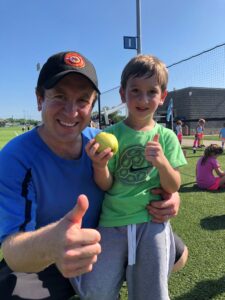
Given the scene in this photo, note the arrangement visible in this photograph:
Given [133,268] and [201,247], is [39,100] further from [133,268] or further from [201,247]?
[201,247]

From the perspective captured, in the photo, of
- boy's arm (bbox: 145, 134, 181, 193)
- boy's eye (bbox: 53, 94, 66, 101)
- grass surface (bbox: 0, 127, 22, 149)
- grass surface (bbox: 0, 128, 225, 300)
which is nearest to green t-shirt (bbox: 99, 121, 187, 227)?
boy's arm (bbox: 145, 134, 181, 193)

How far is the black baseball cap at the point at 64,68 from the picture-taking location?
216 centimetres

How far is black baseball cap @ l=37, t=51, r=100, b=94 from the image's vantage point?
2.16 meters

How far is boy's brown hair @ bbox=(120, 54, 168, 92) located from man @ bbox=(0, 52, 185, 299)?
14.2 inches

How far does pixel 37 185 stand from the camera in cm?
215

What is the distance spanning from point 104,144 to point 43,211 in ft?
2.00

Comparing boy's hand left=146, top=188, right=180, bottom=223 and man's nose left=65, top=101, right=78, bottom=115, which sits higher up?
man's nose left=65, top=101, right=78, bottom=115

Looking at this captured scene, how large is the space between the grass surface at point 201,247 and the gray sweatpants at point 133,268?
3.85 feet

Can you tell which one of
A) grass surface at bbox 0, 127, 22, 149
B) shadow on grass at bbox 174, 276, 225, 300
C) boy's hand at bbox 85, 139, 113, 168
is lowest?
grass surface at bbox 0, 127, 22, 149

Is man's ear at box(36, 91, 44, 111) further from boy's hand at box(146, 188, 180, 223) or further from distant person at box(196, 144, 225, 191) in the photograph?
distant person at box(196, 144, 225, 191)

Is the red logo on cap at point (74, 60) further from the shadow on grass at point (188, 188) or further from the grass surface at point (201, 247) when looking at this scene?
the shadow on grass at point (188, 188)

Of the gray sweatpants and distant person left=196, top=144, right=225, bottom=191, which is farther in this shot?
distant person left=196, top=144, right=225, bottom=191

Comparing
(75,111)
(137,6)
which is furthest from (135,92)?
(137,6)

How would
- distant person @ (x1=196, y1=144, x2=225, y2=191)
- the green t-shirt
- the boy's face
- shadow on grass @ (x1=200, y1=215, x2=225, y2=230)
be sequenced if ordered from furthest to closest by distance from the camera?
distant person @ (x1=196, y1=144, x2=225, y2=191) → shadow on grass @ (x1=200, y1=215, x2=225, y2=230) → the boy's face → the green t-shirt
